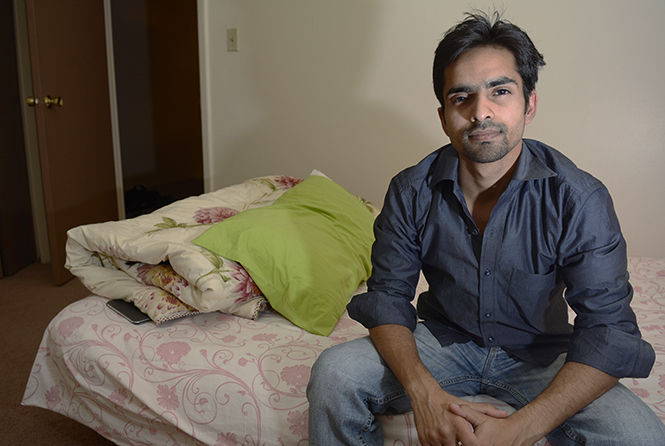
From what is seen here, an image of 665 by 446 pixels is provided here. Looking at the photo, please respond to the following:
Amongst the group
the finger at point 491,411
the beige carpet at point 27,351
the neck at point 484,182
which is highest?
the neck at point 484,182

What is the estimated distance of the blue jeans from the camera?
83cm

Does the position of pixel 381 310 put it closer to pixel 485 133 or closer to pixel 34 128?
pixel 485 133

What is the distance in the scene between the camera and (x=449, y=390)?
1.04 metres

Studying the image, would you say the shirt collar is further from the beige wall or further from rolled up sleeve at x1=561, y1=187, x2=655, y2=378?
the beige wall

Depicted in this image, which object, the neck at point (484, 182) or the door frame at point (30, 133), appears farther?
the door frame at point (30, 133)

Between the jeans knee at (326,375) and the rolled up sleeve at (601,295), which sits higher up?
the rolled up sleeve at (601,295)

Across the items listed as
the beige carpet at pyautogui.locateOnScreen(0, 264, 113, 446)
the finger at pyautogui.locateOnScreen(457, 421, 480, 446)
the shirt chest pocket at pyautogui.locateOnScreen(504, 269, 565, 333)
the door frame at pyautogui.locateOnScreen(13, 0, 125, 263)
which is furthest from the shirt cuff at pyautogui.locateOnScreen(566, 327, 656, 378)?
the door frame at pyautogui.locateOnScreen(13, 0, 125, 263)

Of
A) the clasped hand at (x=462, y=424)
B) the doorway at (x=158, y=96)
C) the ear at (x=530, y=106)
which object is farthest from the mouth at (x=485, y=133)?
the doorway at (x=158, y=96)

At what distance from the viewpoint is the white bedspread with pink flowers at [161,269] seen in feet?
4.02

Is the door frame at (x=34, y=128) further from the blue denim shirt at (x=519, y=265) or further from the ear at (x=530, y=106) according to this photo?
the ear at (x=530, y=106)

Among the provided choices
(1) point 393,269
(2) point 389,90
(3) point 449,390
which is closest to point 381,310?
(1) point 393,269

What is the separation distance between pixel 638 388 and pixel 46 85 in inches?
102

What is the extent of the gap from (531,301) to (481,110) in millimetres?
401

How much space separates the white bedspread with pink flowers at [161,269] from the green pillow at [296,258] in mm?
46
